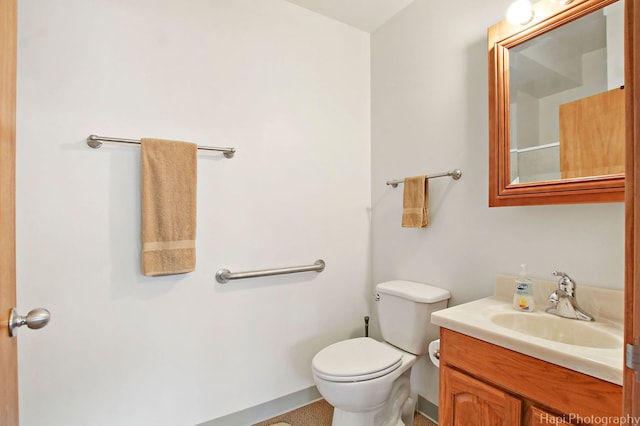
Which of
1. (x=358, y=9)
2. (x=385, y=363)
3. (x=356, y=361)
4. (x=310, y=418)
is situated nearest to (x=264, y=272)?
(x=356, y=361)

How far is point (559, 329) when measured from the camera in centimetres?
115

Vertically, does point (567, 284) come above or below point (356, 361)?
above

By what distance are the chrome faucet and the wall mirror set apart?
12.1 inches

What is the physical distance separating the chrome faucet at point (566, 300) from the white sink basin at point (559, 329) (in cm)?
2

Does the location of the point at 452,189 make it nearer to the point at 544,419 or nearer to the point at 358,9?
the point at 544,419

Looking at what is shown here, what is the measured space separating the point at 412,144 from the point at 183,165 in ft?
4.32

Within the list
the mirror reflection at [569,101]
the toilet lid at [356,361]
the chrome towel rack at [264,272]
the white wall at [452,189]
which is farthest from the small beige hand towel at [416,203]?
the toilet lid at [356,361]

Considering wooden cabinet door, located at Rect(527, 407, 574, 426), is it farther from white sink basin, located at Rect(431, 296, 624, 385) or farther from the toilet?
the toilet

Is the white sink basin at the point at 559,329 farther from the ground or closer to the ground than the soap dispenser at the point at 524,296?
closer to the ground

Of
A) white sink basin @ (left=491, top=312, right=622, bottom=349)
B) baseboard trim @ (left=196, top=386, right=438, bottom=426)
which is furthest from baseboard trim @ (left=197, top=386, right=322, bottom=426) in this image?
white sink basin @ (left=491, top=312, right=622, bottom=349)

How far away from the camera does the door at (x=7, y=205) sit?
70 centimetres

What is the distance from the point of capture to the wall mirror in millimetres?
1098

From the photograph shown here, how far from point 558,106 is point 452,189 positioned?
22.7 inches

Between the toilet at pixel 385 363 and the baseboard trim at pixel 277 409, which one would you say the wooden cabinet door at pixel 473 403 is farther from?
the baseboard trim at pixel 277 409
